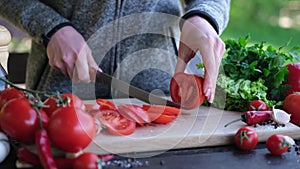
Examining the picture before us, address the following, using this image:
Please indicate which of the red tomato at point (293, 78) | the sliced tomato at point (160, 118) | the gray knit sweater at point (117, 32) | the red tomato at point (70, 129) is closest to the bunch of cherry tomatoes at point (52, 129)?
the red tomato at point (70, 129)

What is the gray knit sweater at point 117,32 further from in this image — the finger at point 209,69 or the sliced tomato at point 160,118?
the sliced tomato at point 160,118

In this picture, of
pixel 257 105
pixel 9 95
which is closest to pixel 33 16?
pixel 9 95

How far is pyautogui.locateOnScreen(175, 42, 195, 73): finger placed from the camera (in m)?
1.39

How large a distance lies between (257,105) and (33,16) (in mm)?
656

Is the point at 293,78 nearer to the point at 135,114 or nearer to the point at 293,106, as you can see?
the point at 293,106

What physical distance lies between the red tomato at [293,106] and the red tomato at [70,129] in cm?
59

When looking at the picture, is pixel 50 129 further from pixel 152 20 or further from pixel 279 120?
pixel 152 20

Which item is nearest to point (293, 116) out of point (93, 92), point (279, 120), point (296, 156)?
point (279, 120)

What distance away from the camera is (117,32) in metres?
1.48

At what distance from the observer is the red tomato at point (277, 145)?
1.09 meters

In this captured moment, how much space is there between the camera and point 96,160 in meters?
0.93

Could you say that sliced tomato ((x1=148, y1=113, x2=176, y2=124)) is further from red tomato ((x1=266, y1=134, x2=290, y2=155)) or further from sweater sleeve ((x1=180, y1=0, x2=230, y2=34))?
sweater sleeve ((x1=180, y1=0, x2=230, y2=34))

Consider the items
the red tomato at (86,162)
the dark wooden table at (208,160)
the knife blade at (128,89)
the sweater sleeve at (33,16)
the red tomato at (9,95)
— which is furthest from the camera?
the sweater sleeve at (33,16)

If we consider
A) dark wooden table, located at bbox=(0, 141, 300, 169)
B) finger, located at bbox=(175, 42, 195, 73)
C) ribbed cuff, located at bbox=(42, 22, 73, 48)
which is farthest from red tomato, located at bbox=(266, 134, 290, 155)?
ribbed cuff, located at bbox=(42, 22, 73, 48)
